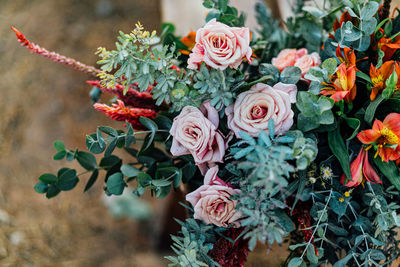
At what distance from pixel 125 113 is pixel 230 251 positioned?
0.92 feet

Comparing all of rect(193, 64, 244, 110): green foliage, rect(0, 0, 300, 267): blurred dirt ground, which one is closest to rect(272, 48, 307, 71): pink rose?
rect(193, 64, 244, 110): green foliage

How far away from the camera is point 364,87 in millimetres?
555

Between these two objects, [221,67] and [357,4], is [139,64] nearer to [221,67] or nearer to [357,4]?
[221,67]

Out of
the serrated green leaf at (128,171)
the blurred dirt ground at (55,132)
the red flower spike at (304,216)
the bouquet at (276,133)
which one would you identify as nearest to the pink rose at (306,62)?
the bouquet at (276,133)

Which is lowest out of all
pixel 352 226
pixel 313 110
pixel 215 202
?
pixel 352 226

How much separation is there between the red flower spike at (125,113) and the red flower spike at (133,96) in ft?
0.08

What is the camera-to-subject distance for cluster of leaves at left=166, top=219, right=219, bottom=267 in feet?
1.68

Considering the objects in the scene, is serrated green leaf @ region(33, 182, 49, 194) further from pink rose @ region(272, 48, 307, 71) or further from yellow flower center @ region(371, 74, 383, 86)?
yellow flower center @ region(371, 74, 383, 86)

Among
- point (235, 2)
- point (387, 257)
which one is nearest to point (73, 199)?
point (235, 2)

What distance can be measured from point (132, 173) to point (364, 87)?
1.35ft

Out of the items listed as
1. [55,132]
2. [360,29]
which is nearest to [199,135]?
[360,29]

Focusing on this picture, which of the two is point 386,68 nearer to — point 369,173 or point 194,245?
point 369,173

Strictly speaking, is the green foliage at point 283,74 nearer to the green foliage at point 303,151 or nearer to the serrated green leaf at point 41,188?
the green foliage at point 303,151

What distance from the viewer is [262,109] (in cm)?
51
